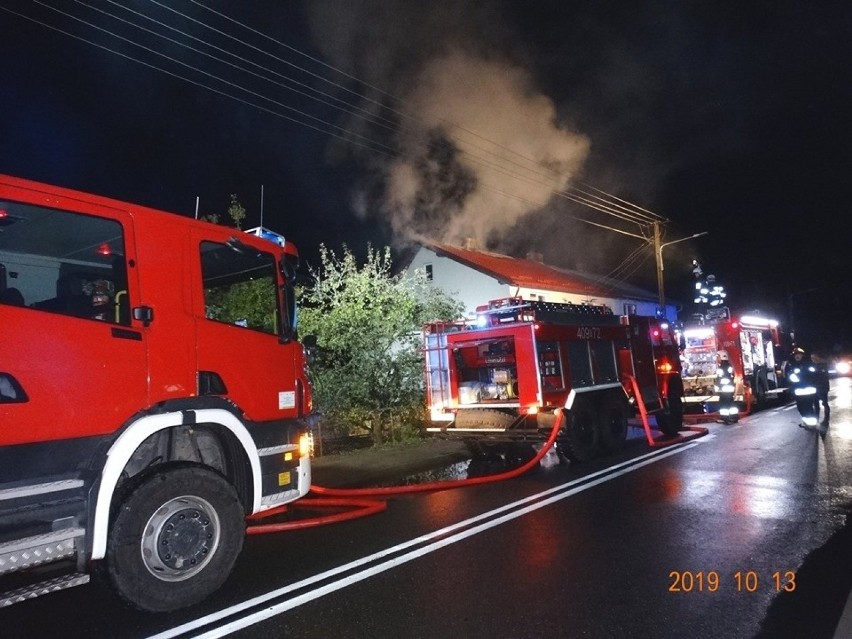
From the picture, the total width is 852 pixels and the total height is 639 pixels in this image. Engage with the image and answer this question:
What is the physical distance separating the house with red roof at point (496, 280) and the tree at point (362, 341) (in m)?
8.70

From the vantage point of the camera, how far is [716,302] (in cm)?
2581

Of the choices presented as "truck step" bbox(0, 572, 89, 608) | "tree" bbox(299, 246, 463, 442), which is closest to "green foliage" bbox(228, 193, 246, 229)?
"tree" bbox(299, 246, 463, 442)

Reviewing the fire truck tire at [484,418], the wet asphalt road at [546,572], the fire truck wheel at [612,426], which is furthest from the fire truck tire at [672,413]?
the wet asphalt road at [546,572]

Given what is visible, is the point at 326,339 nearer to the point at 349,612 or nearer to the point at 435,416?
the point at 435,416

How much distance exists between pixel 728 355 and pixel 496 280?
942 centimetres

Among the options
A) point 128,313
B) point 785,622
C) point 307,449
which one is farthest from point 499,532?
point 128,313

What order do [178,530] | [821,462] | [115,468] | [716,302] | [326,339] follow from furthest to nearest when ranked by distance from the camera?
[716,302] → [326,339] → [821,462] → [178,530] → [115,468]

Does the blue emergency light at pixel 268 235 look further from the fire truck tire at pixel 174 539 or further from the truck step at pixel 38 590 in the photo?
the truck step at pixel 38 590

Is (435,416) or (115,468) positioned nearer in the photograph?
(115,468)

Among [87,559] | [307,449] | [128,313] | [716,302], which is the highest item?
[716,302]

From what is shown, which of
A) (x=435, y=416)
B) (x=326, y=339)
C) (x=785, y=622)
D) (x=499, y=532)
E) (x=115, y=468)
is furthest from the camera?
(x=326, y=339)

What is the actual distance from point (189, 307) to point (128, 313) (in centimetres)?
42

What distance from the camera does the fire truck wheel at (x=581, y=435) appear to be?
8.48m
